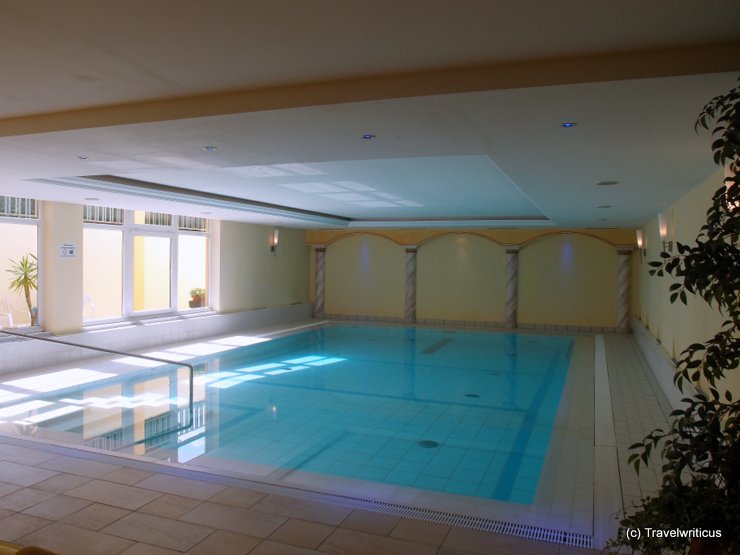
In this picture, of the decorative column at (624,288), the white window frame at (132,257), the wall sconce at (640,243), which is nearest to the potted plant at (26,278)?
the white window frame at (132,257)

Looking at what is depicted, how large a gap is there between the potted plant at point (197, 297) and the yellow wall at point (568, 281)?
8914 mm

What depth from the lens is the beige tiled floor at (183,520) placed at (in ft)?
11.2

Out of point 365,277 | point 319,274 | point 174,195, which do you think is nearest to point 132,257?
point 174,195

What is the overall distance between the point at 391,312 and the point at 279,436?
1136 centimetres

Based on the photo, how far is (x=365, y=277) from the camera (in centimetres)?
1798

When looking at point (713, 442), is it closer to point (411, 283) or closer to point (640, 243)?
point (640, 243)

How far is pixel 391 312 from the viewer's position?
17750 mm

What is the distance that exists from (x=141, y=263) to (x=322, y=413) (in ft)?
22.3

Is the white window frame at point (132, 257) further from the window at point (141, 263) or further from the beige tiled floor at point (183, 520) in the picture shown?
the beige tiled floor at point (183, 520)

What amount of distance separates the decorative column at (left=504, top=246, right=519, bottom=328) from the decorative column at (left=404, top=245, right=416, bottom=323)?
2851mm

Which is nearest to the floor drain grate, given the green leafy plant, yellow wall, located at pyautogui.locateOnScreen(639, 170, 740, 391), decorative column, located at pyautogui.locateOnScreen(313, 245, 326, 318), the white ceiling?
yellow wall, located at pyautogui.locateOnScreen(639, 170, 740, 391)

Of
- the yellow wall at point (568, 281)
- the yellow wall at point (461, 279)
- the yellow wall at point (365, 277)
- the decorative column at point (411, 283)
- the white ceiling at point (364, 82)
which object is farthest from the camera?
the yellow wall at point (365, 277)

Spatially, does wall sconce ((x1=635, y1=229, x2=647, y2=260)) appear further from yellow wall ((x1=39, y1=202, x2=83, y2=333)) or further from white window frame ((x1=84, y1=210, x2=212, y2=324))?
yellow wall ((x1=39, y1=202, x2=83, y2=333))

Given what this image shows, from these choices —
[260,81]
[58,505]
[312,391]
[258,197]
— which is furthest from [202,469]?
[258,197]
